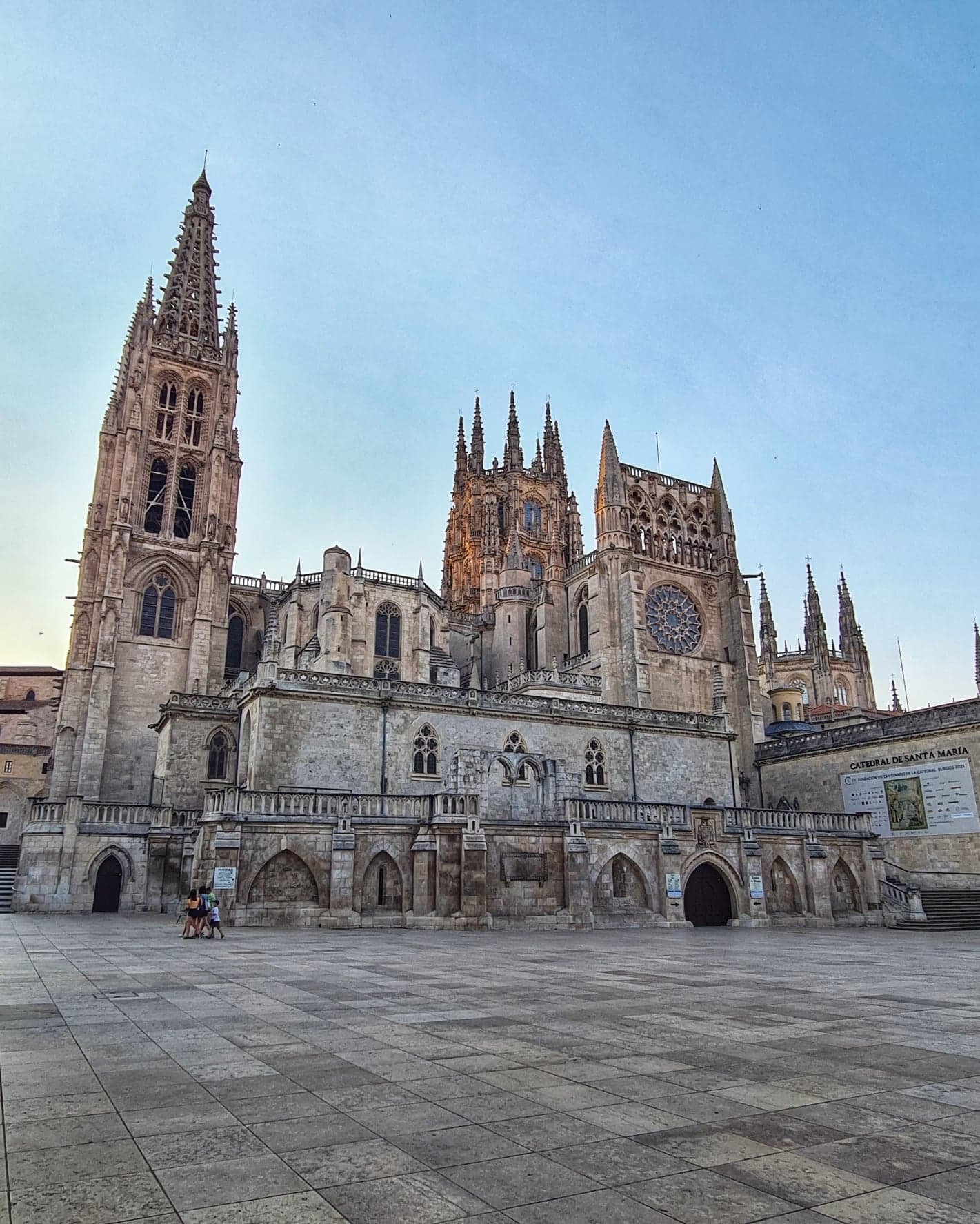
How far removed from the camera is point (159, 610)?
51219 millimetres

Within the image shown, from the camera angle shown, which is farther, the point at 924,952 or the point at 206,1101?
the point at 924,952

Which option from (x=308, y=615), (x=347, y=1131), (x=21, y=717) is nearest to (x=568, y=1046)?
(x=347, y=1131)

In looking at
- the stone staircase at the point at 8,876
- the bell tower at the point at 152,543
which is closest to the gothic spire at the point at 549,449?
the bell tower at the point at 152,543

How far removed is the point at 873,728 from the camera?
128 ft

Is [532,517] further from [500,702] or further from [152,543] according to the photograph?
[500,702]

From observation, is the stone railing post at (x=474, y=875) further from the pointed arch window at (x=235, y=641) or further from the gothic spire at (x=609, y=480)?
the pointed arch window at (x=235, y=641)

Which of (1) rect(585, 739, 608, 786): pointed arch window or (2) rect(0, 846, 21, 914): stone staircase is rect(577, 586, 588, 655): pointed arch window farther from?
(2) rect(0, 846, 21, 914): stone staircase

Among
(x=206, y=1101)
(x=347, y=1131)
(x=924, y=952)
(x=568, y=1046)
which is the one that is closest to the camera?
(x=347, y=1131)

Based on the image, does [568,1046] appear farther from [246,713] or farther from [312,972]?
[246,713]

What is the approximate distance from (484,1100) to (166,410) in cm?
5861

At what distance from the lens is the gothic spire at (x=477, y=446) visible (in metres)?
81.1

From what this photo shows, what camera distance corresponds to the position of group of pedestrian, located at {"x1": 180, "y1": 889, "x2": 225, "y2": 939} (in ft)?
59.4

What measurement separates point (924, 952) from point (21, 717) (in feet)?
201

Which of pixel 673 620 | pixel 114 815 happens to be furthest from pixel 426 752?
pixel 673 620
